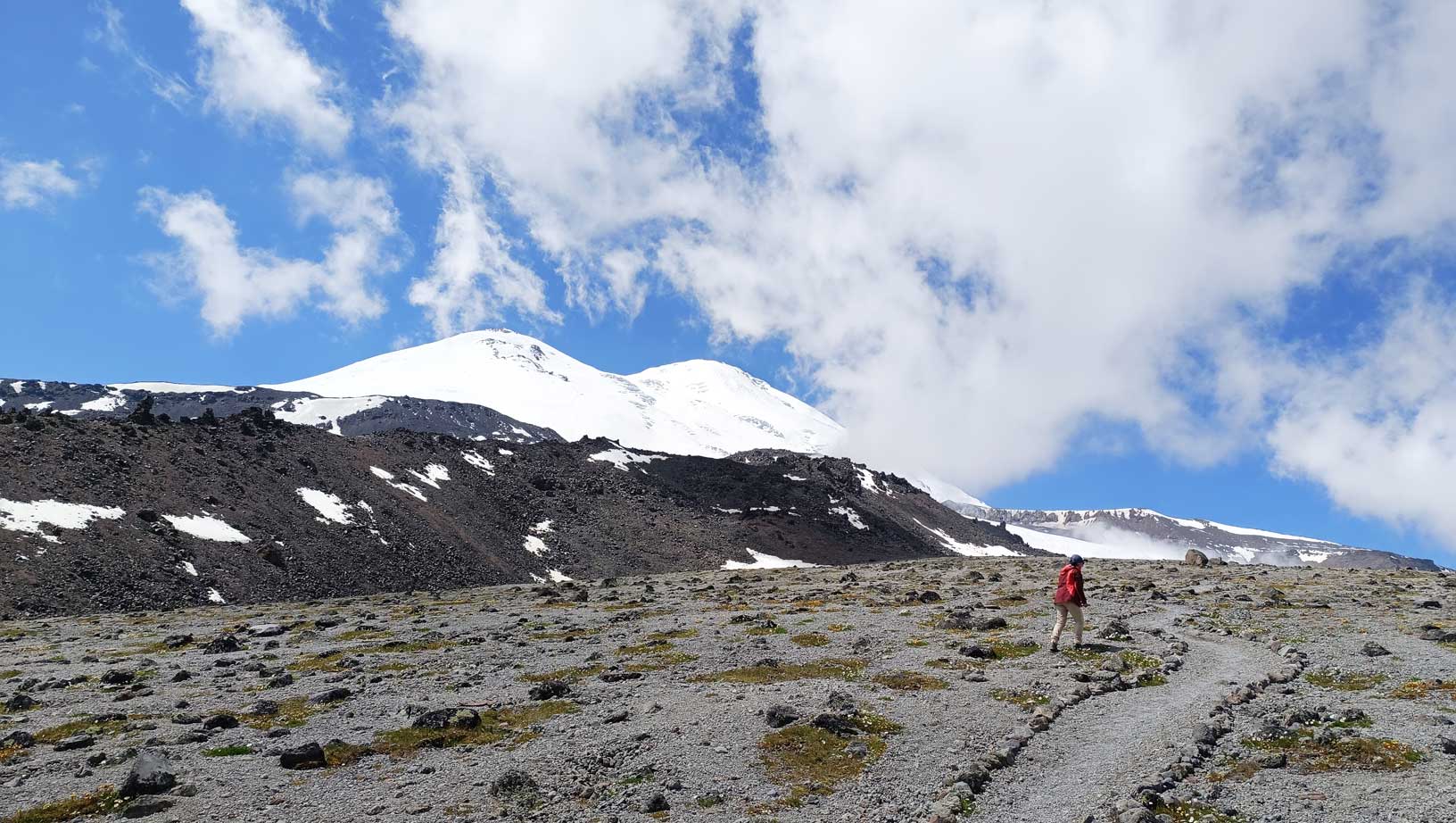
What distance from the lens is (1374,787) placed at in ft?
56.8

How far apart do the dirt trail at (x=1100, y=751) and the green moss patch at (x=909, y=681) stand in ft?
17.3

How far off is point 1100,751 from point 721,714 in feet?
35.2

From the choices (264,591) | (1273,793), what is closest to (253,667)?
(1273,793)

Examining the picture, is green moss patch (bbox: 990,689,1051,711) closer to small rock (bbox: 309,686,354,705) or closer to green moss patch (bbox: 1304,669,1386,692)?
green moss patch (bbox: 1304,669,1386,692)

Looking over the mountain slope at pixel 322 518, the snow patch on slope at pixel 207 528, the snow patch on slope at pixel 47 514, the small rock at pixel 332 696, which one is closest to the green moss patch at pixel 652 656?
the small rock at pixel 332 696

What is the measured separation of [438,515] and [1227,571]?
10271cm

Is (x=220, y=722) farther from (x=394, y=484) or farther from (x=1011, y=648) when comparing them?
(x=394, y=484)

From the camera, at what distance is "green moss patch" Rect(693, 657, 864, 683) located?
3178 cm

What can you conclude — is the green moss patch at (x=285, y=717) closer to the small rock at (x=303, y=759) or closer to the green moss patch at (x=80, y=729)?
the green moss patch at (x=80, y=729)

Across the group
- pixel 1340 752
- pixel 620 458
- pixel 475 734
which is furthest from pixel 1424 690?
pixel 620 458

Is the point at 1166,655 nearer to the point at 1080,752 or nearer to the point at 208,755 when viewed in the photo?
the point at 1080,752

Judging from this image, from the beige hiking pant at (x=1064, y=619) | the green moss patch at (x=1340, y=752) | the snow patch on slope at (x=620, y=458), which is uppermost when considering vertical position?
the snow patch on slope at (x=620, y=458)

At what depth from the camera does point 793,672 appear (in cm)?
3316

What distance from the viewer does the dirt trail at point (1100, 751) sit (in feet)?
56.8
